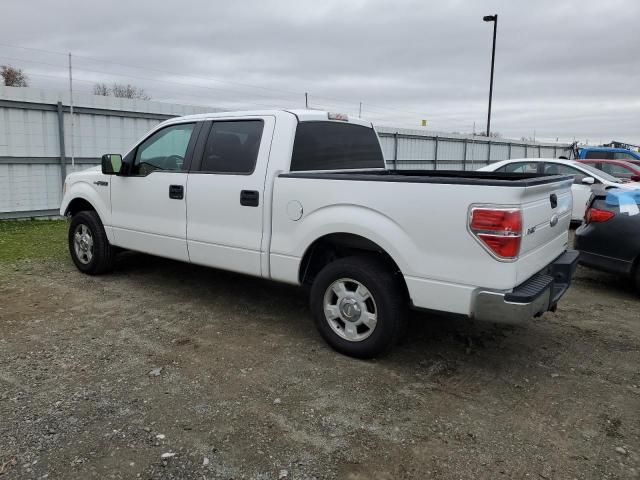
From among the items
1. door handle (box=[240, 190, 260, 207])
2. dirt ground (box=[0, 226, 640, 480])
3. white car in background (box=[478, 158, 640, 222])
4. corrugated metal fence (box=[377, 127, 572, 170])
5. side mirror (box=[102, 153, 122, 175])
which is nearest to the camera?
dirt ground (box=[0, 226, 640, 480])

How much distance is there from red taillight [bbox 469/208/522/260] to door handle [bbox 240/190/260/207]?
6.22 feet

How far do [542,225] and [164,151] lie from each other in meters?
3.74

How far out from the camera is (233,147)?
16.0 feet

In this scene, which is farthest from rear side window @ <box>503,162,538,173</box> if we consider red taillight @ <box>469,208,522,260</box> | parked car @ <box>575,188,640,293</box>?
red taillight @ <box>469,208,522,260</box>

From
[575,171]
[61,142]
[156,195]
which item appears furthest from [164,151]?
[575,171]

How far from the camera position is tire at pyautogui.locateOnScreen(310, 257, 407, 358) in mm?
3859

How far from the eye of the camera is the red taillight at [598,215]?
6020 millimetres

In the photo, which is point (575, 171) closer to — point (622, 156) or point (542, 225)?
point (622, 156)

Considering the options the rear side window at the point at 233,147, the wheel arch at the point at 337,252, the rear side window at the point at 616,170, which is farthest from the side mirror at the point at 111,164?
the rear side window at the point at 616,170

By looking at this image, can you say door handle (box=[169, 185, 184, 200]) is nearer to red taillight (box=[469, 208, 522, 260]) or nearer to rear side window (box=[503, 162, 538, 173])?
red taillight (box=[469, 208, 522, 260])

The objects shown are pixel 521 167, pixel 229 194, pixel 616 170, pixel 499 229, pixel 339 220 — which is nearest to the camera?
pixel 499 229

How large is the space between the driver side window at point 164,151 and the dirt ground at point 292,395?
4.56ft

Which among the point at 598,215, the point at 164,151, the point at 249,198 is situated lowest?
the point at 598,215

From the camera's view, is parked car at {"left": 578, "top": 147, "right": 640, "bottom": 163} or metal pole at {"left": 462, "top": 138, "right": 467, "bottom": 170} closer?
parked car at {"left": 578, "top": 147, "right": 640, "bottom": 163}
